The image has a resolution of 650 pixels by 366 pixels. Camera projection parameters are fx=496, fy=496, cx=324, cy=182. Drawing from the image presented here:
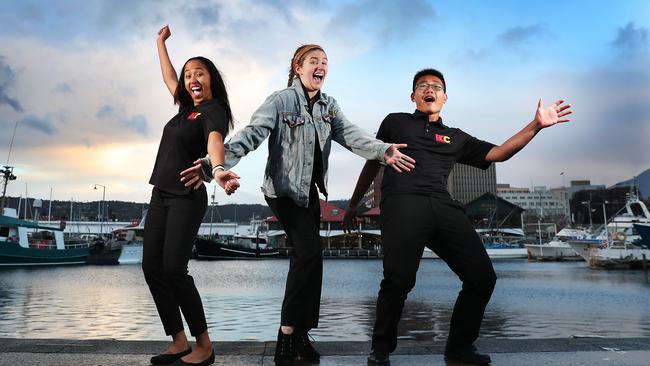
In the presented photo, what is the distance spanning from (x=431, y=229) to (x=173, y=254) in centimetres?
170

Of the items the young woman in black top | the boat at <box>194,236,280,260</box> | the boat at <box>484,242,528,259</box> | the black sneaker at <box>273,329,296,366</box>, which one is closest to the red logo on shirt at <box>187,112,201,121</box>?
the young woman in black top

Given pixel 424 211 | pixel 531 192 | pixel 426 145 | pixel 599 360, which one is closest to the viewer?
pixel 599 360

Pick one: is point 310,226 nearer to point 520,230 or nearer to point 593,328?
point 593,328

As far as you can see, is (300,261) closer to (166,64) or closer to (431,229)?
(431,229)

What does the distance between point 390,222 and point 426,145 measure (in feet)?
2.11

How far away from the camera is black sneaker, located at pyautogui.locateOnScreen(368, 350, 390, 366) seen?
3.05 m

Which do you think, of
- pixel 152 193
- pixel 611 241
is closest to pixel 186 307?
pixel 152 193

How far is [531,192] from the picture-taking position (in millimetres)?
199375

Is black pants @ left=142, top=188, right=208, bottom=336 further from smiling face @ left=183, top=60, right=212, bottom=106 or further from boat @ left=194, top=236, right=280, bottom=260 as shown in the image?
boat @ left=194, top=236, right=280, bottom=260

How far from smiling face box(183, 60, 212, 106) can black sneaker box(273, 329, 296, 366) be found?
69.3 inches

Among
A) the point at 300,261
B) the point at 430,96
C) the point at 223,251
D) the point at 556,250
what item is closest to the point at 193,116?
the point at 300,261

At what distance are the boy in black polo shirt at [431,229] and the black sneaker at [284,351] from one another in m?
0.50

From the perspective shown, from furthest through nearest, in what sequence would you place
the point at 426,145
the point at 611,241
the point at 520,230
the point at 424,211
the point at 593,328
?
the point at 520,230 → the point at 611,241 → the point at 593,328 → the point at 426,145 → the point at 424,211

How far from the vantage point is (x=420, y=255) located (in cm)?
331
